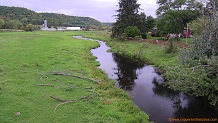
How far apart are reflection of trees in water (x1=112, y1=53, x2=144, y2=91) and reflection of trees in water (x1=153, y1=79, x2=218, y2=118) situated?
270 centimetres

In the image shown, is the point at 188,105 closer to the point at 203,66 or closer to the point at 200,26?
the point at 203,66

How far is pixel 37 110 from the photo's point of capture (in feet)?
35.7

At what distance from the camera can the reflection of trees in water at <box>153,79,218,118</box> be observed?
40.7 ft

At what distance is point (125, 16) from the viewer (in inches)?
2071

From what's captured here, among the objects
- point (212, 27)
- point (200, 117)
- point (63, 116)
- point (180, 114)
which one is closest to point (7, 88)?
point (63, 116)

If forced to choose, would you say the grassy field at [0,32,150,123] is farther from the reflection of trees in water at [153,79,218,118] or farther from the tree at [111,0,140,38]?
the tree at [111,0,140,38]

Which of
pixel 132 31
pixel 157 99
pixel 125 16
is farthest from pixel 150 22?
pixel 157 99

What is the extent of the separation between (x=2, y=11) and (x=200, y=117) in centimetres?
15772

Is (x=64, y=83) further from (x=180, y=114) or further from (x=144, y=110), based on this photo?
(x=180, y=114)

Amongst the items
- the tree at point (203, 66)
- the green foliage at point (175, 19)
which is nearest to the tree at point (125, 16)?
the green foliage at point (175, 19)

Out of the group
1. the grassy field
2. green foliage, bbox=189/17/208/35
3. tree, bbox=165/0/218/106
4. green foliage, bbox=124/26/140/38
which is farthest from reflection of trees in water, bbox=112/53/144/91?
green foliage, bbox=124/26/140/38

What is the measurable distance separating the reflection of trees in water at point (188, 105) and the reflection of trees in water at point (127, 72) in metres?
2.70

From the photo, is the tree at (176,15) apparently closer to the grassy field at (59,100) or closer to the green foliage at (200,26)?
the green foliage at (200,26)

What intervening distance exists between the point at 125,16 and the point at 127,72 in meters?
32.5
